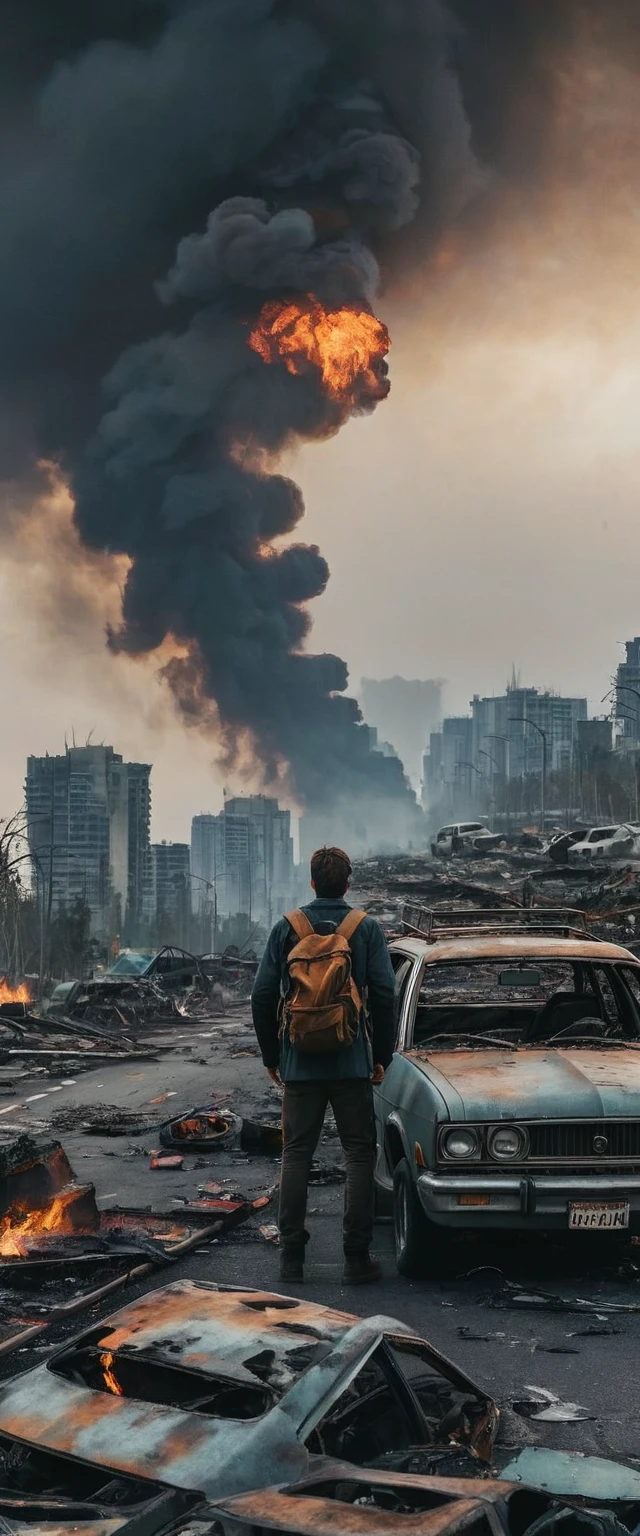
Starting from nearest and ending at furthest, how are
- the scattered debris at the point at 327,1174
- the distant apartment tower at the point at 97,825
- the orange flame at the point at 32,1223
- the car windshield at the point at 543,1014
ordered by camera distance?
1. the orange flame at the point at 32,1223
2. the car windshield at the point at 543,1014
3. the scattered debris at the point at 327,1174
4. the distant apartment tower at the point at 97,825

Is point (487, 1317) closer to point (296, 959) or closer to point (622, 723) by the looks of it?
point (296, 959)

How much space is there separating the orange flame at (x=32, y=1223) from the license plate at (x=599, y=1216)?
2.71 m

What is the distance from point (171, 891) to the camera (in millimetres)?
166000

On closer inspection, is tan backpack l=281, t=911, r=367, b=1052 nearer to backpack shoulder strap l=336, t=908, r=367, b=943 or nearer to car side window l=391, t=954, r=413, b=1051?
backpack shoulder strap l=336, t=908, r=367, b=943

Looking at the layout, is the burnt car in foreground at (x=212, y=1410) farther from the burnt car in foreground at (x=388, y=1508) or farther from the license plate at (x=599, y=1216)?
the license plate at (x=599, y=1216)

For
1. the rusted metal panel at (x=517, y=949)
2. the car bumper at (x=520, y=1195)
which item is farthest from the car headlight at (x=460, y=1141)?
the rusted metal panel at (x=517, y=949)

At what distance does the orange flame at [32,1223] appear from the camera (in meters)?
6.93

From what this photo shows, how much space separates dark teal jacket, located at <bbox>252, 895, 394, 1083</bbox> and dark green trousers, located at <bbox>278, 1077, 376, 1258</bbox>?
0.35 ft

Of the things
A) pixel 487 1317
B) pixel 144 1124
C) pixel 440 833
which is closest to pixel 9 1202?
pixel 487 1317

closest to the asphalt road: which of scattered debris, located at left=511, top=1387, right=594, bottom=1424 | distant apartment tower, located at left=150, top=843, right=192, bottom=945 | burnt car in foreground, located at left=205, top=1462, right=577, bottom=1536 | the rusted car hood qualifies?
scattered debris, located at left=511, top=1387, right=594, bottom=1424

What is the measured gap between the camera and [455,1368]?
13.3ft

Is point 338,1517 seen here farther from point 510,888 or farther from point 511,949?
point 510,888

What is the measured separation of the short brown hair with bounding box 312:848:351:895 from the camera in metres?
6.64

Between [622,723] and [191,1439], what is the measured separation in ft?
434
